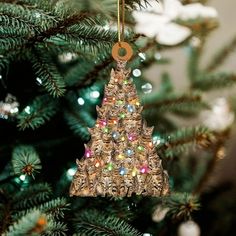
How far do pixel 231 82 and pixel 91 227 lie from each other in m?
0.48

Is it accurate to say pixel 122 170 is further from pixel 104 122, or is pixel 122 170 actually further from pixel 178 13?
pixel 178 13

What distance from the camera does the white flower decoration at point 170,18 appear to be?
3.27 ft

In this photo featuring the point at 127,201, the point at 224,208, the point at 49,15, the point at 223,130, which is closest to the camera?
the point at 49,15

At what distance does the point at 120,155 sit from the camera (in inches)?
24.9

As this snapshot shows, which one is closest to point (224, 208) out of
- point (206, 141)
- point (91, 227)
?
point (206, 141)

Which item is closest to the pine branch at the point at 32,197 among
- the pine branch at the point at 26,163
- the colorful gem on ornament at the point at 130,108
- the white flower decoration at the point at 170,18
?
the pine branch at the point at 26,163

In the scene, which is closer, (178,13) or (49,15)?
(49,15)

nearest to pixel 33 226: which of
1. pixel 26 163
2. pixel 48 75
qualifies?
pixel 26 163

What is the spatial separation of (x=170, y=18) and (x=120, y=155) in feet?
1.71

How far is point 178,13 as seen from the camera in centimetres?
104

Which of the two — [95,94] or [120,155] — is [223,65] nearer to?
[95,94]

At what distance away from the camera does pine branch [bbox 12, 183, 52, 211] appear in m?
0.68

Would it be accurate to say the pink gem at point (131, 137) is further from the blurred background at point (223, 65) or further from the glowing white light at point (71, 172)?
the blurred background at point (223, 65)

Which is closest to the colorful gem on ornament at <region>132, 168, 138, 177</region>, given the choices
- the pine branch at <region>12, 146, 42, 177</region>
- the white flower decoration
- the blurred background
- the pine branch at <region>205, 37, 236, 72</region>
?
the pine branch at <region>12, 146, 42, 177</region>
